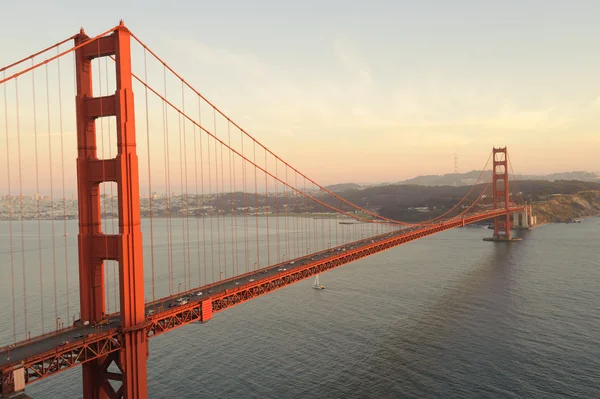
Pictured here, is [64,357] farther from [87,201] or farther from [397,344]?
[397,344]

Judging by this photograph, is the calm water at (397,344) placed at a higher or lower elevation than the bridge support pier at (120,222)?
lower

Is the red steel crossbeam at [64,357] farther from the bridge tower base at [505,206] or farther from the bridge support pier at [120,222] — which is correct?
the bridge tower base at [505,206]

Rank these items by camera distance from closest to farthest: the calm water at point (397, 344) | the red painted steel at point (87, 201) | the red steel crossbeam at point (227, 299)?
the red painted steel at point (87, 201)
the red steel crossbeam at point (227, 299)
the calm water at point (397, 344)

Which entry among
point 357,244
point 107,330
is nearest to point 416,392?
Answer: point 107,330

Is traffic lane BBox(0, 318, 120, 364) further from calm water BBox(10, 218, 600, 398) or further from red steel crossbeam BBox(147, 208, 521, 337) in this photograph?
calm water BBox(10, 218, 600, 398)

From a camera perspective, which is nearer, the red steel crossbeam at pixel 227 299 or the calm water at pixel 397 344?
the red steel crossbeam at pixel 227 299

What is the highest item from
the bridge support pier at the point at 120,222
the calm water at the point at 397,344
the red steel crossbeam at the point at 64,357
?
the bridge support pier at the point at 120,222

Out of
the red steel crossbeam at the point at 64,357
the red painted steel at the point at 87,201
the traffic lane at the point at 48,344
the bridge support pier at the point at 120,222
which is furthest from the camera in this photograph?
the red painted steel at the point at 87,201

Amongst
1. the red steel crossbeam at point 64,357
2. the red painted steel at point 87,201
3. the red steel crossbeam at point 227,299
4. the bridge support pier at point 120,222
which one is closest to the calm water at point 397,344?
the red steel crossbeam at point 227,299

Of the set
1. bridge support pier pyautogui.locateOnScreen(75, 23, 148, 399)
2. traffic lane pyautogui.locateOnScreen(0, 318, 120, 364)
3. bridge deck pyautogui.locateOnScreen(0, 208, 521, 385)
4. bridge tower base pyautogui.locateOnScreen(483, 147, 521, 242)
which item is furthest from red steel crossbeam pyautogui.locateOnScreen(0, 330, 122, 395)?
bridge tower base pyautogui.locateOnScreen(483, 147, 521, 242)
